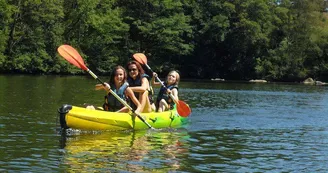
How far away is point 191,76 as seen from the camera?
201 feet

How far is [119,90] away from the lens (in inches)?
509

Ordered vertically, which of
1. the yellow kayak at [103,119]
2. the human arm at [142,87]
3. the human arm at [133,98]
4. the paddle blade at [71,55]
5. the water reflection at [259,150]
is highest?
the paddle blade at [71,55]

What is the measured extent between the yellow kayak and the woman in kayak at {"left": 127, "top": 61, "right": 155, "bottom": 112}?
0.40 meters

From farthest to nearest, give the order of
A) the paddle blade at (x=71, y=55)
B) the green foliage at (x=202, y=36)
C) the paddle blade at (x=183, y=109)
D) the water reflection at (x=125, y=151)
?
the green foliage at (x=202, y=36), the paddle blade at (x=183, y=109), the paddle blade at (x=71, y=55), the water reflection at (x=125, y=151)

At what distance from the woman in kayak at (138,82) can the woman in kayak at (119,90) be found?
262mm

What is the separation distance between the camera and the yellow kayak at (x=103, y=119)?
12.0m

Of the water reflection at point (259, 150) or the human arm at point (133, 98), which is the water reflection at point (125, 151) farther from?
the human arm at point (133, 98)

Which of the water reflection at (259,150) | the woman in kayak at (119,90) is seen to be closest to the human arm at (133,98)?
the woman in kayak at (119,90)

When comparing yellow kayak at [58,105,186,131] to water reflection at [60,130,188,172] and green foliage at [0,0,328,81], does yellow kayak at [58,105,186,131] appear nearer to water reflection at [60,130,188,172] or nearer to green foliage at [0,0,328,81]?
water reflection at [60,130,188,172]

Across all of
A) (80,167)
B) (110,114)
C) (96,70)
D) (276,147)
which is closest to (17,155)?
(80,167)

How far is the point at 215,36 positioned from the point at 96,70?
13383 mm

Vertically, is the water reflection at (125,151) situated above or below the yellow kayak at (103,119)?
below

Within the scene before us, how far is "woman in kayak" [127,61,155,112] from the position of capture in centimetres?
1343

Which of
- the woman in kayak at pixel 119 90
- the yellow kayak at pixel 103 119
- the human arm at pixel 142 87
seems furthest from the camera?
the human arm at pixel 142 87
